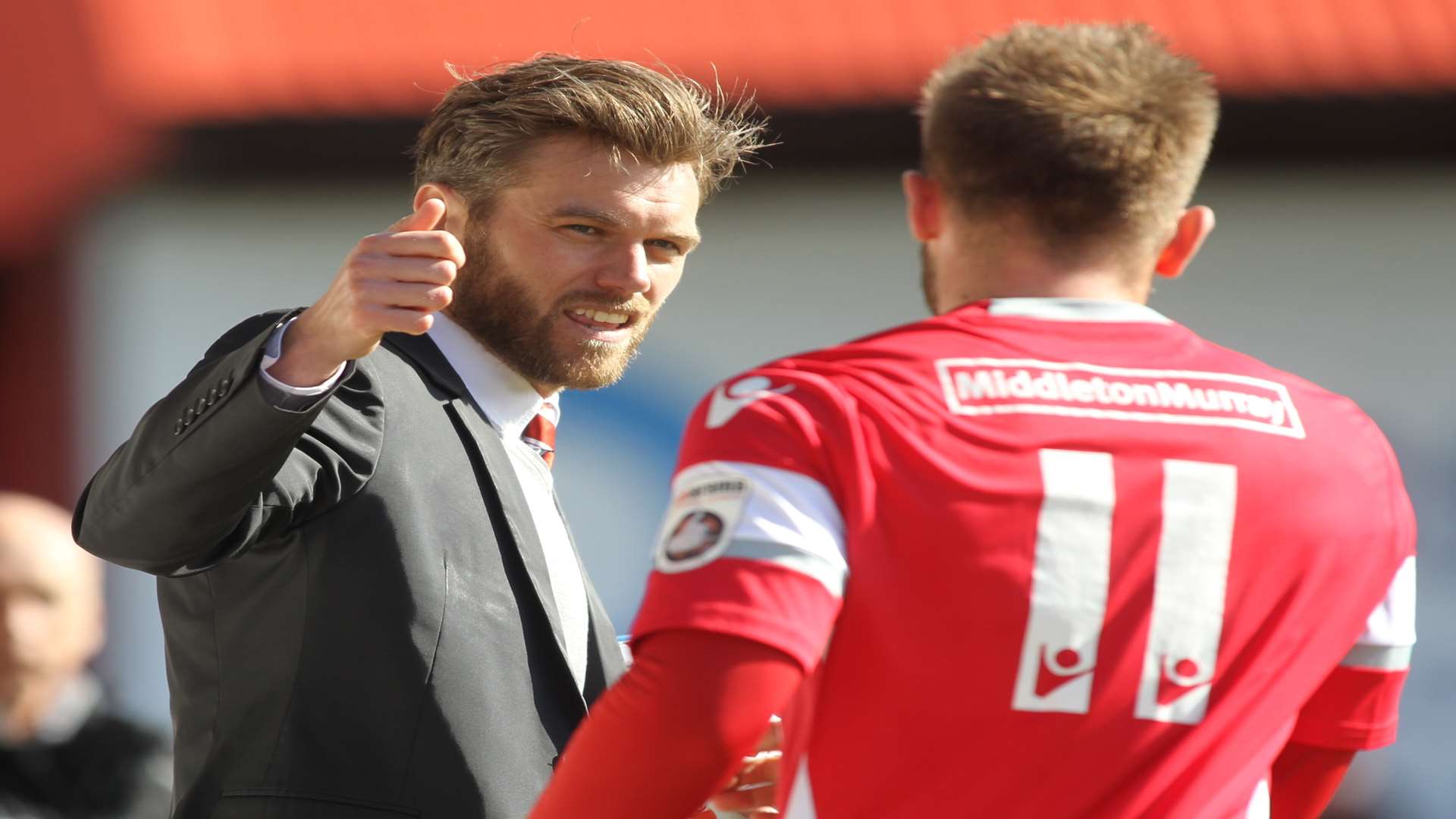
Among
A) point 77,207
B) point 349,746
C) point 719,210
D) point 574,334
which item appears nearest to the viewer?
point 349,746

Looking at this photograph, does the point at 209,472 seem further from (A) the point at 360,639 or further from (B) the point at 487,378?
(B) the point at 487,378

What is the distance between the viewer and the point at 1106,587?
1415 millimetres

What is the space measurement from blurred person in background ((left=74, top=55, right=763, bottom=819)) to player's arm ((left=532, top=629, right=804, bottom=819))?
431 millimetres

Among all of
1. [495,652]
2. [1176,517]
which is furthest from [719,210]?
[1176,517]

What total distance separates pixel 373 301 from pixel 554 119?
766 millimetres

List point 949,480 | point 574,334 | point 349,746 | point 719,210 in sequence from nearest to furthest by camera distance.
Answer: point 949,480 → point 349,746 → point 574,334 → point 719,210

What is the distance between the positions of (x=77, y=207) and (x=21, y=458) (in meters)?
0.95

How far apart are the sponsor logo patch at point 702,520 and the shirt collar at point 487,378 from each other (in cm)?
→ 78

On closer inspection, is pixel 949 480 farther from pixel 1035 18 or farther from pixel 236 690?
pixel 1035 18

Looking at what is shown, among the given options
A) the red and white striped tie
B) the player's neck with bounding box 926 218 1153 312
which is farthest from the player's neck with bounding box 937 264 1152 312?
the red and white striped tie

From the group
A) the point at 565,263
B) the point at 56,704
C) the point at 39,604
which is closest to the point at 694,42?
the point at 39,604

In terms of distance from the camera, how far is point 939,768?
4.59 feet

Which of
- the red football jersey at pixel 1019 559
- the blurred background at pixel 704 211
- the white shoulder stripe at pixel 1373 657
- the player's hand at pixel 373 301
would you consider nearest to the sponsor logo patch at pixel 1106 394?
the red football jersey at pixel 1019 559

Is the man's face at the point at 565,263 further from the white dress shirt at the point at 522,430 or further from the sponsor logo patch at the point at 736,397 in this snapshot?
the sponsor logo patch at the point at 736,397
